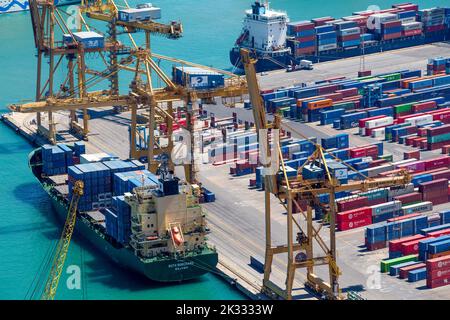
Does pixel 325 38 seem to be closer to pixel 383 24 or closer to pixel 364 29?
pixel 364 29

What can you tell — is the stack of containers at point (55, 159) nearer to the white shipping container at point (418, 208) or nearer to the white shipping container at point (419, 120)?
the white shipping container at point (418, 208)

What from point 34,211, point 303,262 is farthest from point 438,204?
point 34,211

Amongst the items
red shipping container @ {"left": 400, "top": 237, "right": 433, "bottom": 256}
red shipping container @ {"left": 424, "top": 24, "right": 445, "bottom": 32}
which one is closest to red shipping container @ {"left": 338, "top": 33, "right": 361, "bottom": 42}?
red shipping container @ {"left": 424, "top": 24, "right": 445, "bottom": 32}

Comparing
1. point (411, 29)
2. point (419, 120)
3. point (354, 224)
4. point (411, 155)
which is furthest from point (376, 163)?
point (411, 29)

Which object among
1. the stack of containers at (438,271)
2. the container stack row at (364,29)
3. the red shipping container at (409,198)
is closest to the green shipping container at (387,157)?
the red shipping container at (409,198)

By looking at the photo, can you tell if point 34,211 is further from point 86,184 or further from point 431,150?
point 431,150

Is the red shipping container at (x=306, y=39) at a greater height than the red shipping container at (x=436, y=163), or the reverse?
the red shipping container at (x=306, y=39)
